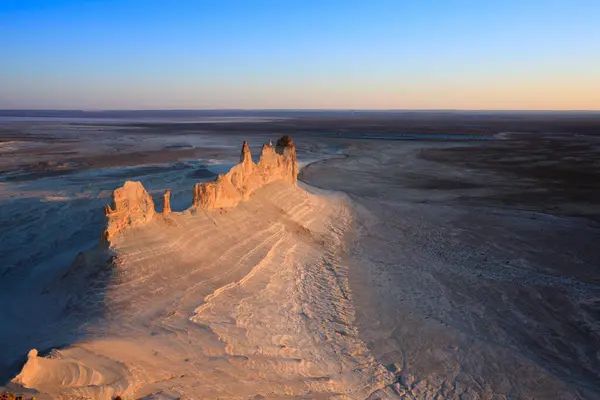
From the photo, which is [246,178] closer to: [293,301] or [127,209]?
[127,209]

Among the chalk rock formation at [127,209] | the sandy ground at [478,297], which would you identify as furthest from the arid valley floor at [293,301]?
the chalk rock formation at [127,209]

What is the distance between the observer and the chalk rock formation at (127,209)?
339 inches

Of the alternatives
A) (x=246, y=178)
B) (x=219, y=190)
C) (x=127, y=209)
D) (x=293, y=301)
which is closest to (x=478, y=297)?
(x=293, y=301)

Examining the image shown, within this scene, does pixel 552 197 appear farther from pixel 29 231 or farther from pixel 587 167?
pixel 29 231

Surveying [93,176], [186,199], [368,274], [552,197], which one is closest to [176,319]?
[368,274]

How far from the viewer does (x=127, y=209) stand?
353 inches

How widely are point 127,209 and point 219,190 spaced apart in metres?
3.12

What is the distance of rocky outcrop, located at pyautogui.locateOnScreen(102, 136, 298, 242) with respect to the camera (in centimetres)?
880

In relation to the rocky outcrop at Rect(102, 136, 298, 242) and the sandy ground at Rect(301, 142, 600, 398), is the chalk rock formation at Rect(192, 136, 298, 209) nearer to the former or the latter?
the rocky outcrop at Rect(102, 136, 298, 242)

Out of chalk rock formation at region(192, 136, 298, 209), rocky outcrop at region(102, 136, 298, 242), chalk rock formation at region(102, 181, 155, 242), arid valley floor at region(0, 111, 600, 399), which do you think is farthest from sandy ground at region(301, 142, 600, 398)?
chalk rock formation at region(102, 181, 155, 242)

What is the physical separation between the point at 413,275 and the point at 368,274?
116cm

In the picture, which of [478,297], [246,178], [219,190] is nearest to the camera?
[478,297]

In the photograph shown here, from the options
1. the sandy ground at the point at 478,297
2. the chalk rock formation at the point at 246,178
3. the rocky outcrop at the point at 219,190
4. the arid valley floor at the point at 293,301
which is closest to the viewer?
the arid valley floor at the point at 293,301

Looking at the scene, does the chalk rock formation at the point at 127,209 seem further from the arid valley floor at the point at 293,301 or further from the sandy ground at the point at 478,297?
the sandy ground at the point at 478,297
